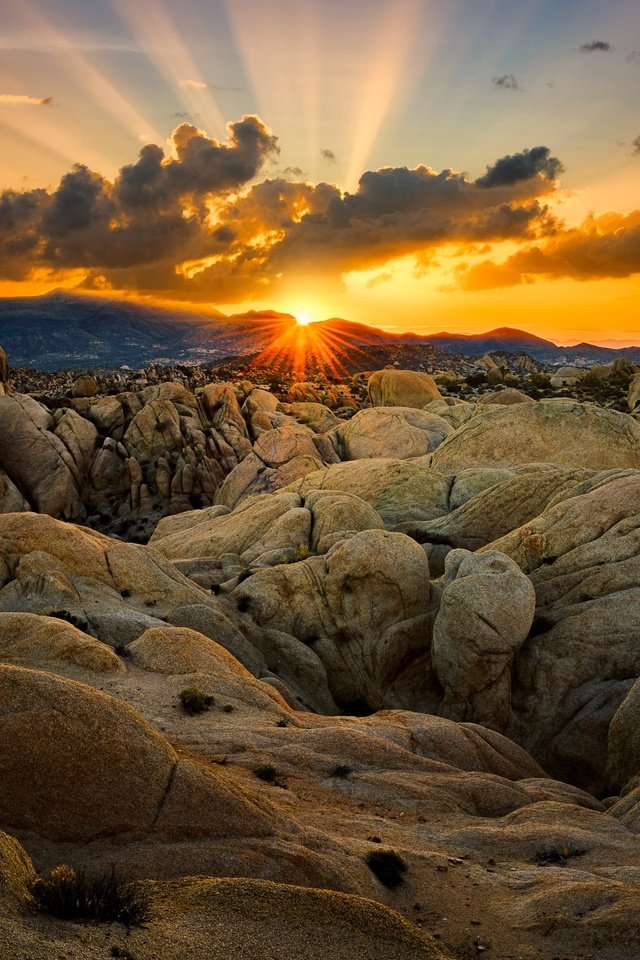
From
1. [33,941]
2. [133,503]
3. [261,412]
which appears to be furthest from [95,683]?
[261,412]

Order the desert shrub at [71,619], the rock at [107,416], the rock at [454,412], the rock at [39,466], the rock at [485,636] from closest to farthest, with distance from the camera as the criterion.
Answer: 1. the desert shrub at [71,619]
2. the rock at [485,636]
3. the rock at [454,412]
4. the rock at [39,466]
5. the rock at [107,416]

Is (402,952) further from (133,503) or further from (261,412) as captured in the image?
(261,412)

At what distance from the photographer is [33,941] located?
473 inches

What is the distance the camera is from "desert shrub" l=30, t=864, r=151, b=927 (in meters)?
13.4

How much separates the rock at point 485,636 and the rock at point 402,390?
81.2 m

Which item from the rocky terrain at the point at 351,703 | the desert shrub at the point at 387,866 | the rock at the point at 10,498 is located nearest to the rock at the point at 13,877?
the rocky terrain at the point at 351,703

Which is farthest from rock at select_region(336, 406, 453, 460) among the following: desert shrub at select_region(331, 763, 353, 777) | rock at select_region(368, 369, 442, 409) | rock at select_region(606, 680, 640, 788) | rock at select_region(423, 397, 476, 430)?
desert shrub at select_region(331, 763, 353, 777)

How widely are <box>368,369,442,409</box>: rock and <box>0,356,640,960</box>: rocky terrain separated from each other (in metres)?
32.2

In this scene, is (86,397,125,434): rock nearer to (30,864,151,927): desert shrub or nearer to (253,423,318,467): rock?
(253,423,318,467): rock

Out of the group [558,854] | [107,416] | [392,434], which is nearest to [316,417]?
[392,434]

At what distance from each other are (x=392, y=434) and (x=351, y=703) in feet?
149

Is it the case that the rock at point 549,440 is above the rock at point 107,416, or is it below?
above

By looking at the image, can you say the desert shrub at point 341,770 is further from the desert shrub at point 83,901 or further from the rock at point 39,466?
the rock at point 39,466

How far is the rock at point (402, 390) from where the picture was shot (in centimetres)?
12075
